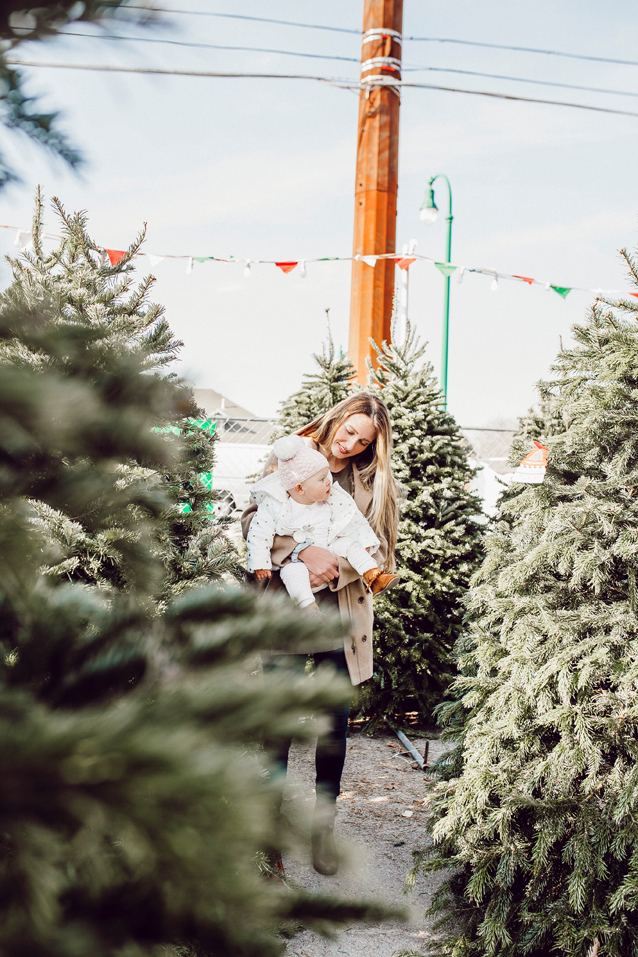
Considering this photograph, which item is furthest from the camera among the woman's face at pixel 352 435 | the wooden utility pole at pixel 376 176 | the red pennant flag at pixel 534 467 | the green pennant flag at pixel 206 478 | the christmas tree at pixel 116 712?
the wooden utility pole at pixel 376 176

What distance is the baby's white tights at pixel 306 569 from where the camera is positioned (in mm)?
2621

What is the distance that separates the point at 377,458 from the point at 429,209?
9262mm

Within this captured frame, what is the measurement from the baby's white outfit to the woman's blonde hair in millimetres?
128

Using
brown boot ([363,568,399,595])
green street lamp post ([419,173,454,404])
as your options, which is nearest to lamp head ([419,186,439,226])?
green street lamp post ([419,173,454,404])

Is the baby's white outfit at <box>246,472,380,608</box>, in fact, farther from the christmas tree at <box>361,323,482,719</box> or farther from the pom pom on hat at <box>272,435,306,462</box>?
the christmas tree at <box>361,323,482,719</box>

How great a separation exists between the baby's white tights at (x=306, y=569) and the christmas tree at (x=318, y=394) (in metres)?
2.55

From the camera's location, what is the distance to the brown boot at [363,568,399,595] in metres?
2.78

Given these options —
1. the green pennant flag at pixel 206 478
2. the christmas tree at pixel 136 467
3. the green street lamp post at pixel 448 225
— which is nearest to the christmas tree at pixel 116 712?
the christmas tree at pixel 136 467

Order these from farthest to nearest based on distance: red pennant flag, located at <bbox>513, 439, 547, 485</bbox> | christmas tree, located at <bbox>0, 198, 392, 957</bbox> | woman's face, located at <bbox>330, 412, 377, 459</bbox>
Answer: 1. woman's face, located at <bbox>330, 412, 377, 459</bbox>
2. red pennant flag, located at <bbox>513, 439, 547, 485</bbox>
3. christmas tree, located at <bbox>0, 198, 392, 957</bbox>

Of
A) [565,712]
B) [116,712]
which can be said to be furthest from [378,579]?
[116,712]

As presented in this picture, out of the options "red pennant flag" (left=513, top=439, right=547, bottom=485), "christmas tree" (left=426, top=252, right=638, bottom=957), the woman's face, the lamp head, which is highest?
the lamp head

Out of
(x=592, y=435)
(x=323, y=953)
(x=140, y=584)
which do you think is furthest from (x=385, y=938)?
(x=140, y=584)

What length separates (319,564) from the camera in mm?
2725

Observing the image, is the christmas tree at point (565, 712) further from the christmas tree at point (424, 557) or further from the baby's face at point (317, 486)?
the christmas tree at point (424, 557)
